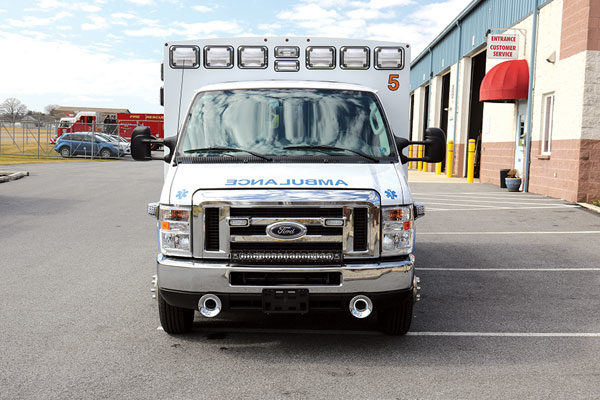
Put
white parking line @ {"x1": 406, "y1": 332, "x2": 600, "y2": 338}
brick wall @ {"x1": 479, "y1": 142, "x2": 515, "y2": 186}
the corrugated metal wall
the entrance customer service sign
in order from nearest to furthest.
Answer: white parking line @ {"x1": 406, "y1": 332, "x2": 600, "y2": 338}, the entrance customer service sign, the corrugated metal wall, brick wall @ {"x1": 479, "y1": 142, "x2": 515, "y2": 186}

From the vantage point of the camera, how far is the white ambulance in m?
4.89

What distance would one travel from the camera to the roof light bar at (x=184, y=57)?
7313 mm

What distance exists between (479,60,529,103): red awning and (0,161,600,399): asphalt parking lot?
11.0 metres

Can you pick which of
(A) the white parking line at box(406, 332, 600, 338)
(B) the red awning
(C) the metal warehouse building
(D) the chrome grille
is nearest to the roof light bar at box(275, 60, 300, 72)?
(D) the chrome grille

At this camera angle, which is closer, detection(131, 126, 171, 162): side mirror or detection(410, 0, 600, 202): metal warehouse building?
detection(131, 126, 171, 162): side mirror

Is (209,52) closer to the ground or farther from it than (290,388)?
farther from it

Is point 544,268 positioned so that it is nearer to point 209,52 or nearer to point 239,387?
point 209,52

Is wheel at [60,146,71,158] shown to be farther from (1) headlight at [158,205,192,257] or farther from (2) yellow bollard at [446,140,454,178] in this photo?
(1) headlight at [158,205,192,257]

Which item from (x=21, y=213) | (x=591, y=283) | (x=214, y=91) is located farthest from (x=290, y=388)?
(x=21, y=213)

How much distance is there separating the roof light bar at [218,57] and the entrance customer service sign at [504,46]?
50.5 ft

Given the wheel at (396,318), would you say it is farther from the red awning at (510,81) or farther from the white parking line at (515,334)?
the red awning at (510,81)

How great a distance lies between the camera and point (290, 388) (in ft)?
14.3

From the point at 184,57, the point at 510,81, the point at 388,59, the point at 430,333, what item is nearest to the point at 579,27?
the point at 510,81

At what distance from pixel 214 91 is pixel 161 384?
2.98 meters
